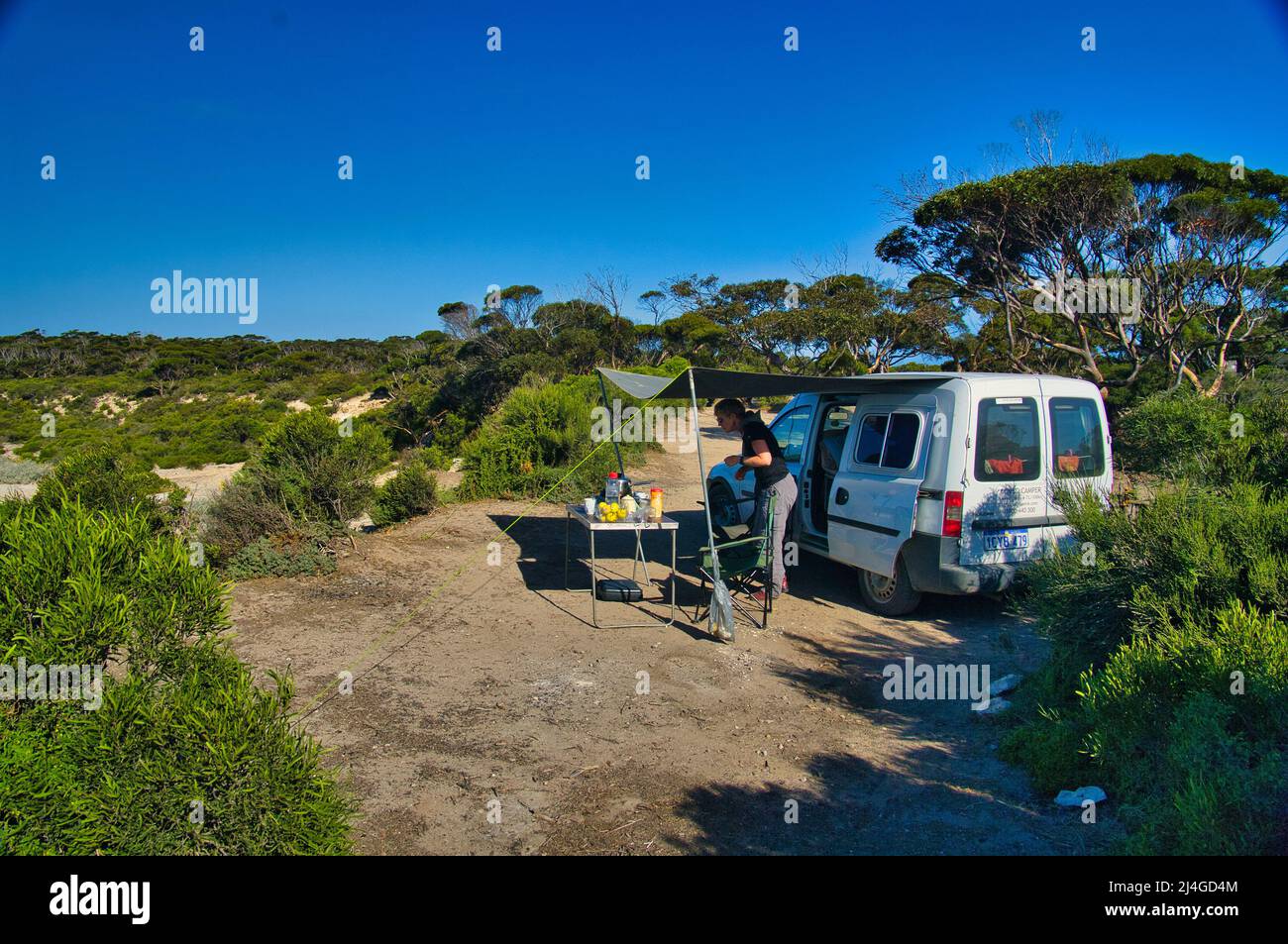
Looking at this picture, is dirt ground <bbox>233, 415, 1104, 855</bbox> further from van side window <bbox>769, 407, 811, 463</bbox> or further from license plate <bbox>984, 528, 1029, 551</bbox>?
van side window <bbox>769, 407, 811, 463</bbox>

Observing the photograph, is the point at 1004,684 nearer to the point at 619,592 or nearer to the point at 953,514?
the point at 953,514

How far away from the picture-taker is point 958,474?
5.87 meters

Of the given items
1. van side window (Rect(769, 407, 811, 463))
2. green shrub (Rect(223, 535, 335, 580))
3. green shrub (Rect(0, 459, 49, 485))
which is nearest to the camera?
green shrub (Rect(223, 535, 335, 580))

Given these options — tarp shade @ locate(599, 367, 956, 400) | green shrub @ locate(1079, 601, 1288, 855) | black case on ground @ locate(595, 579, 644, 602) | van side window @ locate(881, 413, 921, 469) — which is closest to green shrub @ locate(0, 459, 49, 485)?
black case on ground @ locate(595, 579, 644, 602)

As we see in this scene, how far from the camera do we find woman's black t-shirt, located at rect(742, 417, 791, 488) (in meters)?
6.79

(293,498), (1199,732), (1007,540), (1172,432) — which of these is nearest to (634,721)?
(1199,732)

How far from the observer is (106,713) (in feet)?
8.35

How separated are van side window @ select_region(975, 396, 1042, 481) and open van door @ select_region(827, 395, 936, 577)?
0.39 metres

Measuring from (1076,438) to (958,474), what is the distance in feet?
4.08

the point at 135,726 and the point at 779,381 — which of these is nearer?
the point at 135,726

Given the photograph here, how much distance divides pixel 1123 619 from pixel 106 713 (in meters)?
4.79
